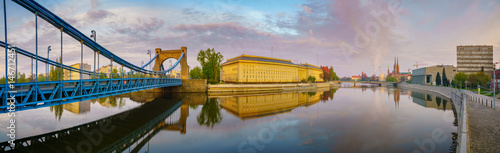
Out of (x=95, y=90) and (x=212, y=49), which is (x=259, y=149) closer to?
(x=95, y=90)

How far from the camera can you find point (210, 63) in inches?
1816

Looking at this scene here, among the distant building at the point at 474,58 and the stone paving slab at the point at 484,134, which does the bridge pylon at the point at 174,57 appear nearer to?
the stone paving slab at the point at 484,134

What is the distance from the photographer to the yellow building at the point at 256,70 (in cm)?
6278

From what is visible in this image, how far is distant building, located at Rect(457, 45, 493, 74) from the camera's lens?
3123 inches

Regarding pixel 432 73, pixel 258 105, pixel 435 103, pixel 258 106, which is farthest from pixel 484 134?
pixel 432 73

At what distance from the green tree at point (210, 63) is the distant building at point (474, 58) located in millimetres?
95719

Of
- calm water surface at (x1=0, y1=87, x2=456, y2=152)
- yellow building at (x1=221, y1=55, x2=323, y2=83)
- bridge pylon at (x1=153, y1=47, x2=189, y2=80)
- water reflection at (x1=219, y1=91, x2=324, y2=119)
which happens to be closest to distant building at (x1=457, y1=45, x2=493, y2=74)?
yellow building at (x1=221, y1=55, x2=323, y2=83)

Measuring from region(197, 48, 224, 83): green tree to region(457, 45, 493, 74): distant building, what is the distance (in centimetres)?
9572

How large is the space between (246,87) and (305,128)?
1232 inches

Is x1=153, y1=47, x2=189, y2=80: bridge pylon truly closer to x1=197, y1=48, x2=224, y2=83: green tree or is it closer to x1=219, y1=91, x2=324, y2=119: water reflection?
x1=197, y1=48, x2=224, y2=83: green tree

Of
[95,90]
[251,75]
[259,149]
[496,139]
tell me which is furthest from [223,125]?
[251,75]

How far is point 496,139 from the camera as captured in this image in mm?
8594

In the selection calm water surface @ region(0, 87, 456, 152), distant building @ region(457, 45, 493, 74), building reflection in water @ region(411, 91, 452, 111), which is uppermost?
distant building @ region(457, 45, 493, 74)

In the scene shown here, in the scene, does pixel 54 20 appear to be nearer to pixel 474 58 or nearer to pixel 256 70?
pixel 256 70
